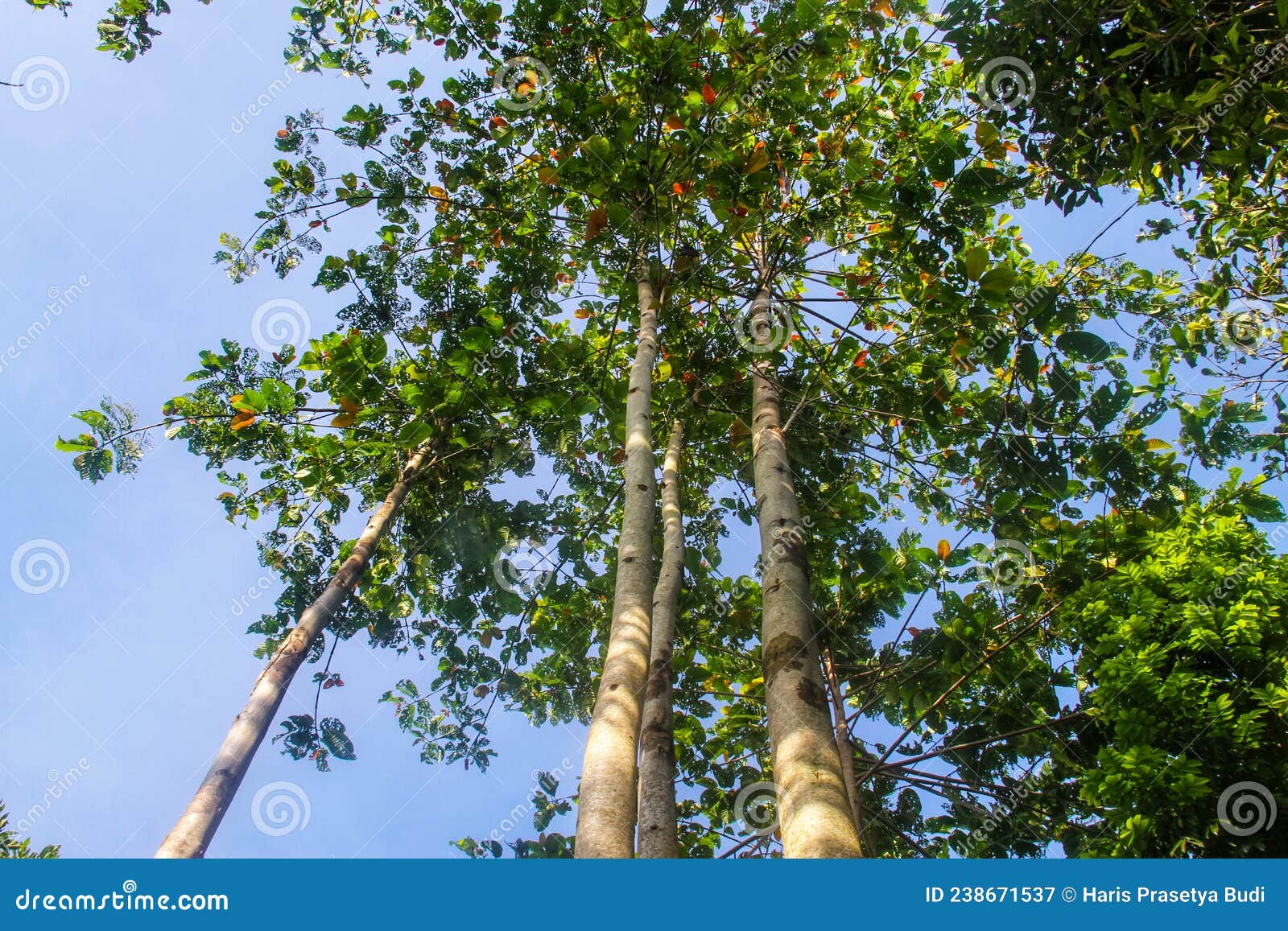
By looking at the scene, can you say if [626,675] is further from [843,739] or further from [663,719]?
[843,739]

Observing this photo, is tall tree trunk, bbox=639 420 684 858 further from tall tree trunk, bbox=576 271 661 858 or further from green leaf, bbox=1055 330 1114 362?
green leaf, bbox=1055 330 1114 362

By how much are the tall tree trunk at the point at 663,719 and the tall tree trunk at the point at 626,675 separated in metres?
0.35

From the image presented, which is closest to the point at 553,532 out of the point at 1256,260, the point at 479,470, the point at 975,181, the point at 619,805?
the point at 479,470

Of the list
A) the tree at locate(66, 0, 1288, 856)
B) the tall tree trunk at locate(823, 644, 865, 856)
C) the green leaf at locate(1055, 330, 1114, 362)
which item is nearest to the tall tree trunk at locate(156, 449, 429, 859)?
the tree at locate(66, 0, 1288, 856)

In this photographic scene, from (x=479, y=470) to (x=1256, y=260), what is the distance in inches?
269

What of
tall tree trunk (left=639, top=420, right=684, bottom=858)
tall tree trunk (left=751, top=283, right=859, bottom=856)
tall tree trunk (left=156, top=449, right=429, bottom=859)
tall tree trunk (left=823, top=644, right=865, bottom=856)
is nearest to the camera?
tall tree trunk (left=751, top=283, right=859, bottom=856)

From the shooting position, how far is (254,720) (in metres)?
3.78

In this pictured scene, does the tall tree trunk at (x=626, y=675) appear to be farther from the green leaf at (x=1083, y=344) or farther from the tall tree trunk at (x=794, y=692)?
the green leaf at (x=1083, y=344)

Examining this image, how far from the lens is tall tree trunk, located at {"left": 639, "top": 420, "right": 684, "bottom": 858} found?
3.75 metres

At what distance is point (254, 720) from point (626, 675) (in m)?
2.14

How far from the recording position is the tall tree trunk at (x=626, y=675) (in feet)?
8.38

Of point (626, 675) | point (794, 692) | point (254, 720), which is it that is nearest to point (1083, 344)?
point (794, 692)

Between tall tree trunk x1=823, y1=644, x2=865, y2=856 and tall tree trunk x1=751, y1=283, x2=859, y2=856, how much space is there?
778mm

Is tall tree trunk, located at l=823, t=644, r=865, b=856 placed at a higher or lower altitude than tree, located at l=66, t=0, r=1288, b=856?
lower
